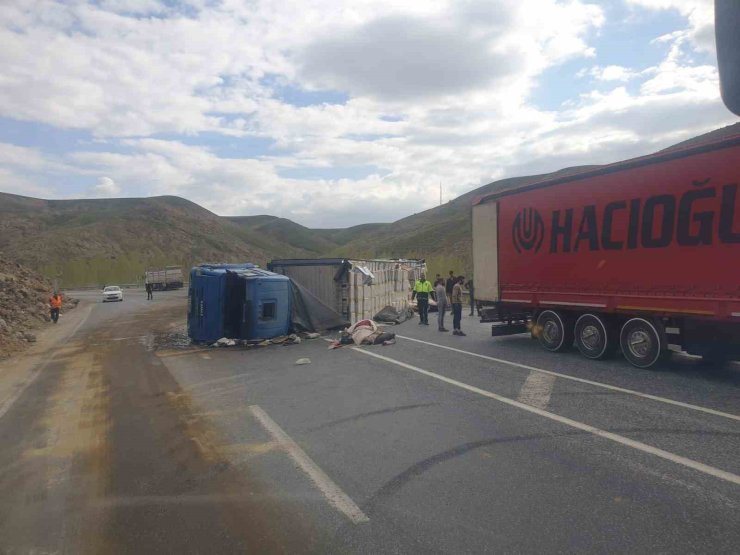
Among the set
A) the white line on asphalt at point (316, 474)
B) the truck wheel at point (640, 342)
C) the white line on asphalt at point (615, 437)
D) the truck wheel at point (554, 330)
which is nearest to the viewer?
the white line on asphalt at point (316, 474)

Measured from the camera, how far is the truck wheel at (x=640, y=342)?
9695 mm

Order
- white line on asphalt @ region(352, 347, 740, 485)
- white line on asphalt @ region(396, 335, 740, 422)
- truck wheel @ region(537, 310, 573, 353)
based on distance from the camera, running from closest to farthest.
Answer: white line on asphalt @ region(352, 347, 740, 485), white line on asphalt @ region(396, 335, 740, 422), truck wheel @ region(537, 310, 573, 353)

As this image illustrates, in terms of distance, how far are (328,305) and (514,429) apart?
13.1 metres

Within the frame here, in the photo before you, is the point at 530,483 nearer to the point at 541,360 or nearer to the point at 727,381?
the point at 727,381

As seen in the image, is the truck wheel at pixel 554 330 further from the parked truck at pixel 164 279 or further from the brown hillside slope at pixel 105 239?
the brown hillside slope at pixel 105 239

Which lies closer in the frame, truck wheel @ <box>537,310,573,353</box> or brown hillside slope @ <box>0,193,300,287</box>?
truck wheel @ <box>537,310,573,353</box>

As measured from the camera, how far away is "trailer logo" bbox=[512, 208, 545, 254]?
40.1 feet

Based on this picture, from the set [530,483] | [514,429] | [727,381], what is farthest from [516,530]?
[727,381]

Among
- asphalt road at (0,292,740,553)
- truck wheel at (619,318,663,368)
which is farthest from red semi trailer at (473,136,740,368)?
asphalt road at (0,292,740,553)

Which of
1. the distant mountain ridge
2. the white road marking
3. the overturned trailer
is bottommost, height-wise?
the white road marking

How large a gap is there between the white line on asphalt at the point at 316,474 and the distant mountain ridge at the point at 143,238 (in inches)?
1849

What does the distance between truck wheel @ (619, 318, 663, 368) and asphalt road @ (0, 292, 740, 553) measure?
12.3 inches

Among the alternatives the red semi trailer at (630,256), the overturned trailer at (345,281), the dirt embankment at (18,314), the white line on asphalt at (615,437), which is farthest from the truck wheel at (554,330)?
the dirt embankment at (18,314)

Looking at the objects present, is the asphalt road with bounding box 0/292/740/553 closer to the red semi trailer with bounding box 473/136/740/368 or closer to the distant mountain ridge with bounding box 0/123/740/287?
the red semi trailer with bounding box 473/136/740/368
